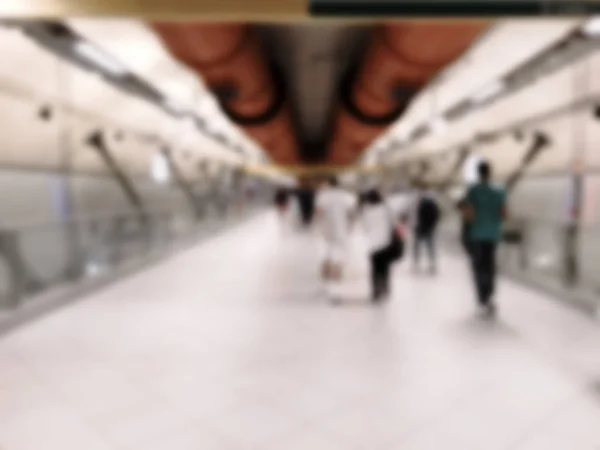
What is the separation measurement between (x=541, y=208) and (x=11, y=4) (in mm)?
10559

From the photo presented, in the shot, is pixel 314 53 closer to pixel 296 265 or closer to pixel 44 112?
pixel 296 265

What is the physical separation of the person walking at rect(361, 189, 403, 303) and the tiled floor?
0.46 m

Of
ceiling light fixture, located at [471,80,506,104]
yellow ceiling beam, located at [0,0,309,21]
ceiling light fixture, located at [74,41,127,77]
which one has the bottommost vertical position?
yellow ceiling beam, located at [0,0,309,21]

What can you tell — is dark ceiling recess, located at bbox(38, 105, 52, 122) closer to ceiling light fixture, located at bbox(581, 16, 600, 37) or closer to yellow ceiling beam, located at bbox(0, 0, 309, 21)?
yellow ceiling beam, located at bbox(0, 0, 309, 21)

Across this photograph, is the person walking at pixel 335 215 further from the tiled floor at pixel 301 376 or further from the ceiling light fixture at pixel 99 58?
the ceiling light fixture at pixel 99 58

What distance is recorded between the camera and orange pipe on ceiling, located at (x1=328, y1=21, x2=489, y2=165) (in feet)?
12.6

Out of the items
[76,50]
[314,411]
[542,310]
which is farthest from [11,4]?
[542,310]

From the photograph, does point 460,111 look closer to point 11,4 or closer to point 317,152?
point 11,4

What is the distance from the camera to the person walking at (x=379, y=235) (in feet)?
20.1

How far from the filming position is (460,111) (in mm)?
10836

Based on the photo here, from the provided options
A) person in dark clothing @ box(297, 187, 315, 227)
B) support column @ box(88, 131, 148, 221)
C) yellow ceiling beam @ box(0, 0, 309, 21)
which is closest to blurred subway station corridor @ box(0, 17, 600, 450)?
support column @ box(88, 131, 148, 221)

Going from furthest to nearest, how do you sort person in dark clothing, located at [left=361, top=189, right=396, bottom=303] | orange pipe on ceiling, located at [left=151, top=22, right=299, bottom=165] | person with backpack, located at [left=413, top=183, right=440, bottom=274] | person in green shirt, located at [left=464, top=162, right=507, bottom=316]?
person with backpack, located at [left=413, top=183, right=440, bottom=274] < person in dark clothing, located at [left=361, top=189, right=396, bottom=303] < person in green shirt, located at [left=464, top=162, right=507, bottom=316] < orange pipe on ceiling, located at [left=151, top=22, right=299, bottom=165]

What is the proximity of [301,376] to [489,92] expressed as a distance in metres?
6.91

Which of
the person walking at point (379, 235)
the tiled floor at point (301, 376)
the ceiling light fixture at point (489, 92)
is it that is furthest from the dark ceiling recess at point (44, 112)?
the ceiling light fixture at point (489, 92)
